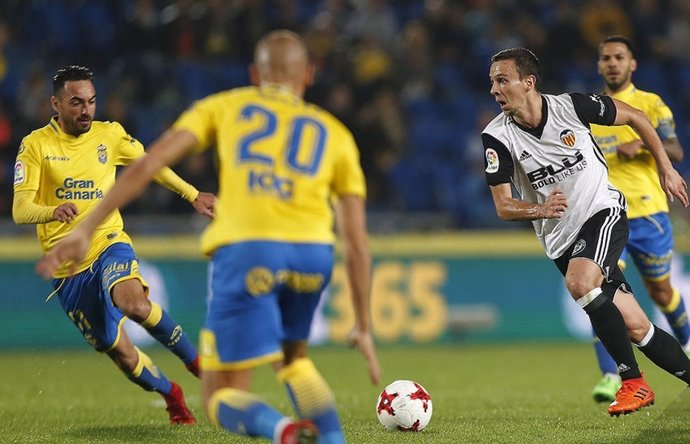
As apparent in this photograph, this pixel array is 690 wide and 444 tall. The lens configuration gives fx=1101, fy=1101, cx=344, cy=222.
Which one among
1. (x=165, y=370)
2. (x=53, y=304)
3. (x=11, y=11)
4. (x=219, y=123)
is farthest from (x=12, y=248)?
(x=219, y=123)

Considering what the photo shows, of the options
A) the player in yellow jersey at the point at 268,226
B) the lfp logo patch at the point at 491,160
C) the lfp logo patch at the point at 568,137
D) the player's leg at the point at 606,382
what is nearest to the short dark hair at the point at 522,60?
the lfp logo patch at the point at 568,137

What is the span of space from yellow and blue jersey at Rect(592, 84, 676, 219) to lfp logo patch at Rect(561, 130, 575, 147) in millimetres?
1856

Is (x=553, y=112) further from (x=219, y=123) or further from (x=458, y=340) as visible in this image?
(x=458, y=340)

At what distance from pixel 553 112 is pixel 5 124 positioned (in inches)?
389

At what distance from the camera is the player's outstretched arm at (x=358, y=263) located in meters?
5.00

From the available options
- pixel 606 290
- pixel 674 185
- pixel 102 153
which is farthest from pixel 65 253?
pixel 674 185

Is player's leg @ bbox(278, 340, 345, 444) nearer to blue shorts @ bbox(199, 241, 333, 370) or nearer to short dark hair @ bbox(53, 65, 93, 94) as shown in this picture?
blue shorts @ bbox(199, 241, 333, 370)

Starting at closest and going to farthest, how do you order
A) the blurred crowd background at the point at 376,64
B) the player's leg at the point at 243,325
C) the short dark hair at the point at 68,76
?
the player's leg at the point at 243,325
the short dark hair at the point at 68,76
the blurred crowd background at the point at 376,64

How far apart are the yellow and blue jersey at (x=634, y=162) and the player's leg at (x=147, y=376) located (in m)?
3.95

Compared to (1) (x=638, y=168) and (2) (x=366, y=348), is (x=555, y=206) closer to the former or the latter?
(2) (x=366, y=348)

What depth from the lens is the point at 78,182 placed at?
7961 millimetres

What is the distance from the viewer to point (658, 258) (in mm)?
9227

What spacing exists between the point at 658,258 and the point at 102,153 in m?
4.62

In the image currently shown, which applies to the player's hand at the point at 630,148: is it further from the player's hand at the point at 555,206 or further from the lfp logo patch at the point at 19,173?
the lfp logo patch at the point at 19,173
